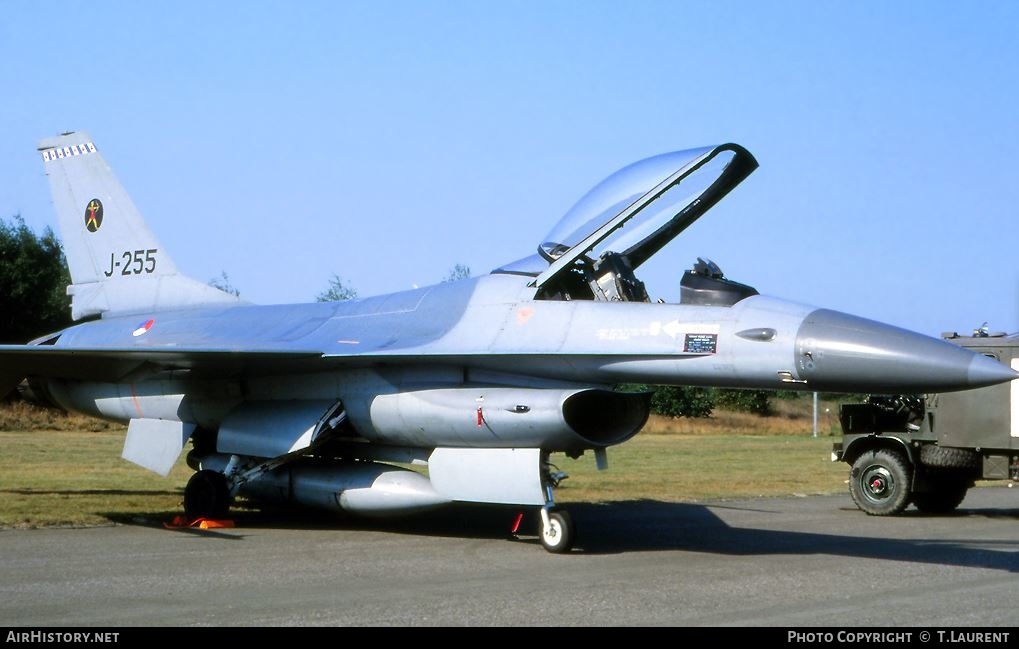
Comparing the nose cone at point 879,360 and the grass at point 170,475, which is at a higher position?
the nose cone at point 879,360

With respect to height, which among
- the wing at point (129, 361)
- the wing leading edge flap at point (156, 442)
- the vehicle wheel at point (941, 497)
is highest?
the wing at point (129, 361)

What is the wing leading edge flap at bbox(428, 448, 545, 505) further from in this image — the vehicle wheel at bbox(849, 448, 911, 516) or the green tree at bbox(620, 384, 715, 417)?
the green tree at bbox(620, 384, 715, 417)

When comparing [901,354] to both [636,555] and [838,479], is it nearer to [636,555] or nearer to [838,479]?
[636,555]

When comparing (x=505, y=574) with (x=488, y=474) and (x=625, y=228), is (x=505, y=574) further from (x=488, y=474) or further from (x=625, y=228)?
(x=625, y=228)

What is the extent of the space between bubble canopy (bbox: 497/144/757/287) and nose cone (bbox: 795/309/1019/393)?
1.95m

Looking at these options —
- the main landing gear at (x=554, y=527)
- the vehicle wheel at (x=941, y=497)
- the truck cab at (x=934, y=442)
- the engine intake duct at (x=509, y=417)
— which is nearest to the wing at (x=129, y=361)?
the engine intake duct at (x=509, y=417)

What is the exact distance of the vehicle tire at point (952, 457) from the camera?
1412 cm

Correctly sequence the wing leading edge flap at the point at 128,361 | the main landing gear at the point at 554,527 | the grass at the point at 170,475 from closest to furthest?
the main landing gear at the point at 554,527 → the wing leading edge flap at the point at 128,361 → the grass at the point at 170,475

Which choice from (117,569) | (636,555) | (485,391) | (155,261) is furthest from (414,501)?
(155,261)

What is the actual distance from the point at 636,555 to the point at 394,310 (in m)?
3.52

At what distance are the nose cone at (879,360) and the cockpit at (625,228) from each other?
4.03 ft

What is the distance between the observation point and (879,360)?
8414 mm

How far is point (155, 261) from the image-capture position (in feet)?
47.7

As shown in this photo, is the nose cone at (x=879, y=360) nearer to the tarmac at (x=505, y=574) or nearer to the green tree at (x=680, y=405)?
the tarmac at (x=505, y=574)
